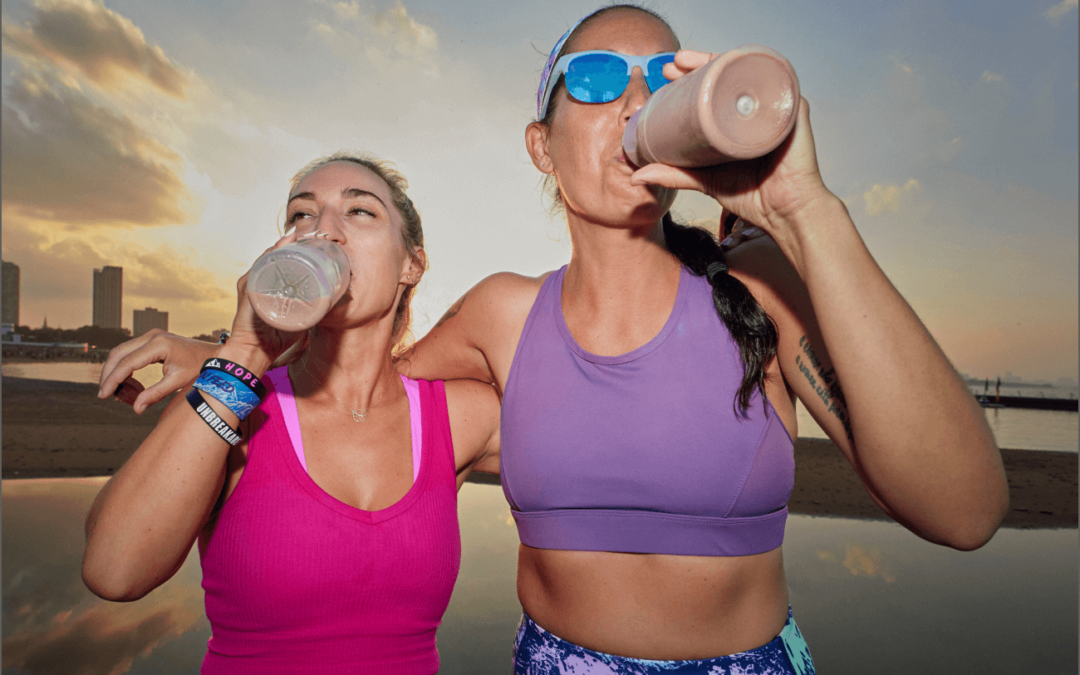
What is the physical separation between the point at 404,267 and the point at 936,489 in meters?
2.19

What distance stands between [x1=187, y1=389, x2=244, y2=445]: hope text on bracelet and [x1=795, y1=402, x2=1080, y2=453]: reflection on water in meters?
15.9

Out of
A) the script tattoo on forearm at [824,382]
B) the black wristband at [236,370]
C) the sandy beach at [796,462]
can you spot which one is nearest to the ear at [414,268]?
the black wristband at [236,370]

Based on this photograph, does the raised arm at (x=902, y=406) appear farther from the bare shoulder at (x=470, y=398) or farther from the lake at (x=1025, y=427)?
the lake at (x=1025, y=427)

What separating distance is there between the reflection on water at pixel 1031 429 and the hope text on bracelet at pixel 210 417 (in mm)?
15935

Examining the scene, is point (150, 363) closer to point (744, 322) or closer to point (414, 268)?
point (414, 268)

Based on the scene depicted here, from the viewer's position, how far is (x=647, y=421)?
5.86 ft

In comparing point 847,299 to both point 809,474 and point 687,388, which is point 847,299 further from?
point 809,474

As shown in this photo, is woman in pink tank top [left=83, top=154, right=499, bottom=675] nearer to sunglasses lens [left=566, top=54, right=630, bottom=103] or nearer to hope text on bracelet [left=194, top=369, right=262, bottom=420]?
hope text on bracelet [left=194, top=369, right=262, bottom=420]

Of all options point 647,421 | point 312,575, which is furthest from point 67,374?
point 647,421

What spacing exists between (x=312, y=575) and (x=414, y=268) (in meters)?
1.43

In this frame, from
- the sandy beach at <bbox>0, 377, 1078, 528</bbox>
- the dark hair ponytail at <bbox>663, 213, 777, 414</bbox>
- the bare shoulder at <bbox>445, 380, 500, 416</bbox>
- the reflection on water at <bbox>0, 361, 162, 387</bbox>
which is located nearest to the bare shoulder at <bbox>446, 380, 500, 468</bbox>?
the bare shoulder at <bbox>445, 380, 500, 416</bbox>

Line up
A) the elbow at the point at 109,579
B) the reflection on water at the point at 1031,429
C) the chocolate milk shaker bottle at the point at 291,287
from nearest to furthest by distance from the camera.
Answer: the chocolate milk shaker bottle at the point at 291,287 < the elbow at the point at 109,579 < the reflection on water at the point at 1031,429

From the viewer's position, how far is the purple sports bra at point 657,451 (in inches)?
67.6

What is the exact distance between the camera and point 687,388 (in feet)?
5.91
